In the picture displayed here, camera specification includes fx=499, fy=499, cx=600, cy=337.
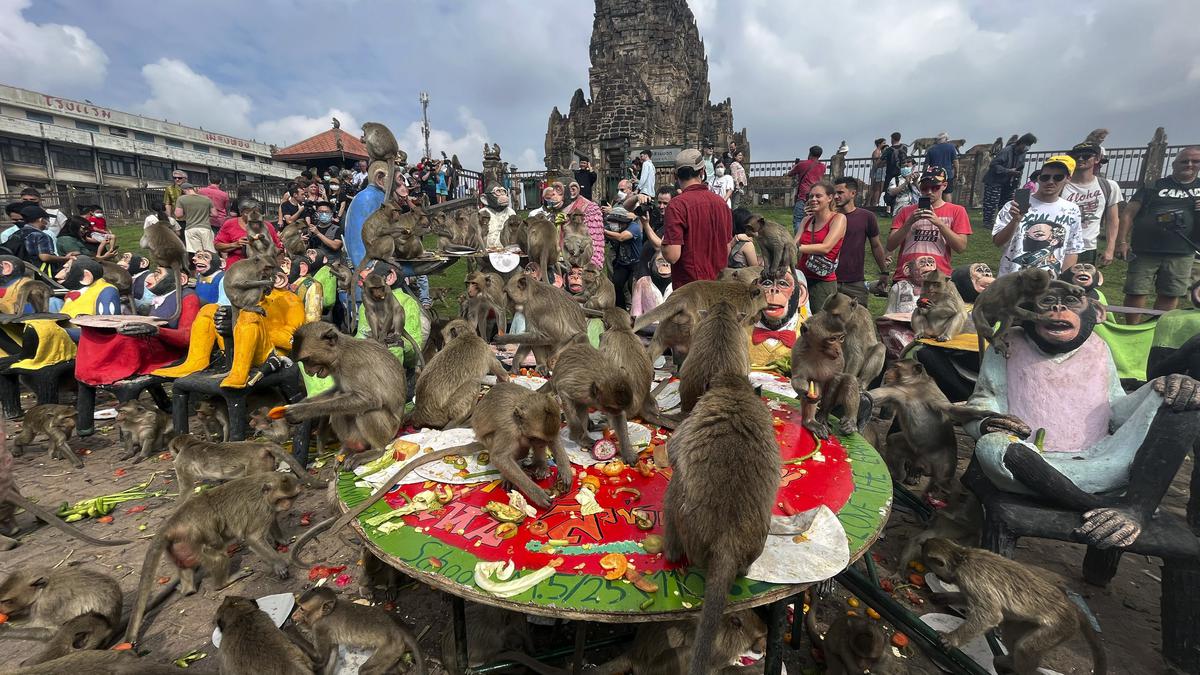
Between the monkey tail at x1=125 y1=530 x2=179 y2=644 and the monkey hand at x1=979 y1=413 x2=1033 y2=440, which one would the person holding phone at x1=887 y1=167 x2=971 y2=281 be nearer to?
the monkey hand at x1=979 y1=413 x2=1033 y2=440

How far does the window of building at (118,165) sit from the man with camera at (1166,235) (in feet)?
240

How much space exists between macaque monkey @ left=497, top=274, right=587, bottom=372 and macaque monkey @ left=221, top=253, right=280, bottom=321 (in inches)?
110

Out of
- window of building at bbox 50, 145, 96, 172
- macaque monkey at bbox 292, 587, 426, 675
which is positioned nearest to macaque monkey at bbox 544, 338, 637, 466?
macaque monkey at bbox 292, 587, 426, 675

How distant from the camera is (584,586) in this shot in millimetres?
2379

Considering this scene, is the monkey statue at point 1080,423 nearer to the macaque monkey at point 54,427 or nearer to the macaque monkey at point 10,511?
the macaque monkey at point 10,511

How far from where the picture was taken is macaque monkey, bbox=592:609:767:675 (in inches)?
112

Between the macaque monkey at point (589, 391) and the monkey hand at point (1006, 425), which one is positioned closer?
the macaque monkey at point (589, 391)

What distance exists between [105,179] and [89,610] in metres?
67.7

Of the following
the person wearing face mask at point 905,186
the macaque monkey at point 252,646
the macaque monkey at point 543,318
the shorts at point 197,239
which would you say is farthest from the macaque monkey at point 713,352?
the person wearing face mask at point 905,186

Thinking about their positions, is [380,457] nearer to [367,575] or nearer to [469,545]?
[367,575]

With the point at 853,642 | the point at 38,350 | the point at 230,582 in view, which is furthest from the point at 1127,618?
the point at 38,350

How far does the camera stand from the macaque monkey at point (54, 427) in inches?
250

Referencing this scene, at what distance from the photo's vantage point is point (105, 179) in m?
50.1

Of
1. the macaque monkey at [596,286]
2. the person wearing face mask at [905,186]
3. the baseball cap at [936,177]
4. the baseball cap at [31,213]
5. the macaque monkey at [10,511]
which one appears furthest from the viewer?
the person wearing face mask at [905,186]
